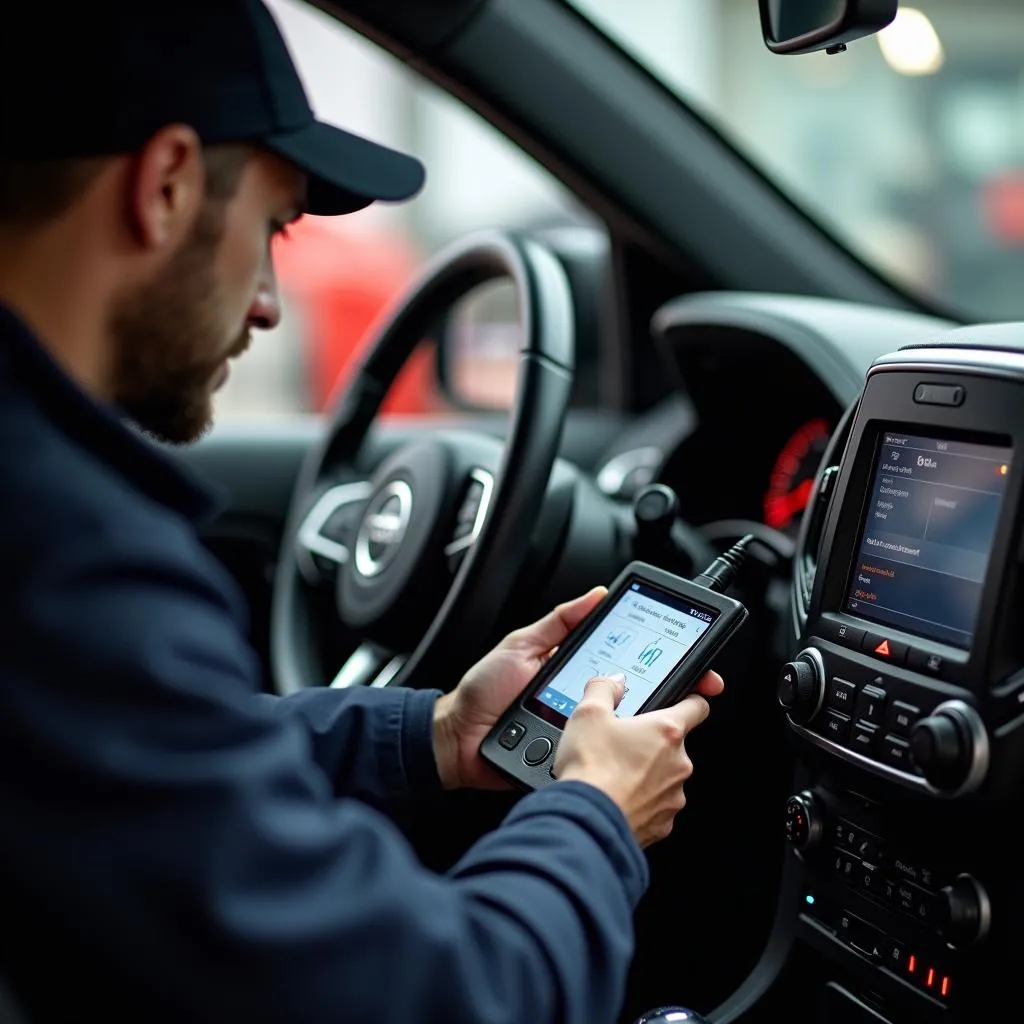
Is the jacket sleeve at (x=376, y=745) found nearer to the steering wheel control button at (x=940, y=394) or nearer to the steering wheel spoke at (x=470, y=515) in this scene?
the steering wheel spoke at (x=470, y=515)

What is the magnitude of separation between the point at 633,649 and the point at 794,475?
2.15 feet

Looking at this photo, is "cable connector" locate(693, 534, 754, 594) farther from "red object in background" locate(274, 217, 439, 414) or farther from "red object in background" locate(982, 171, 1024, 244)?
"red object in background" locate(982, 171, 1024, 244)

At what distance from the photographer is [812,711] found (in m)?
1.23

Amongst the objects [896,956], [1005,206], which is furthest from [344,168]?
[1005,206]

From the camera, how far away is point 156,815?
751mm

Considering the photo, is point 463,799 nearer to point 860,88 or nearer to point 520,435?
point 520,435

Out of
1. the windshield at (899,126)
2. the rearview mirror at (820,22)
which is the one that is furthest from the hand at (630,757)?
the windshield at (899,126)

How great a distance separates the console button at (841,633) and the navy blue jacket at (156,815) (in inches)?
18.7

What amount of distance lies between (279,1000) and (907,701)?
1.95 ft

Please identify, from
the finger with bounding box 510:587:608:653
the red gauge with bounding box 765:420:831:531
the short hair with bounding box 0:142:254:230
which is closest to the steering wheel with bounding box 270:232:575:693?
the finger with bounding box 510:587:608:653

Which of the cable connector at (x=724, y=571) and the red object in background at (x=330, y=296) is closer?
the cable connector at (x=724, y=571)

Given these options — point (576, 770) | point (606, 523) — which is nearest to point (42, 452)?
point (576, 770)

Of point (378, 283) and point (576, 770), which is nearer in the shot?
point (576, 770)

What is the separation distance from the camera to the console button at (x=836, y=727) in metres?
1.20
